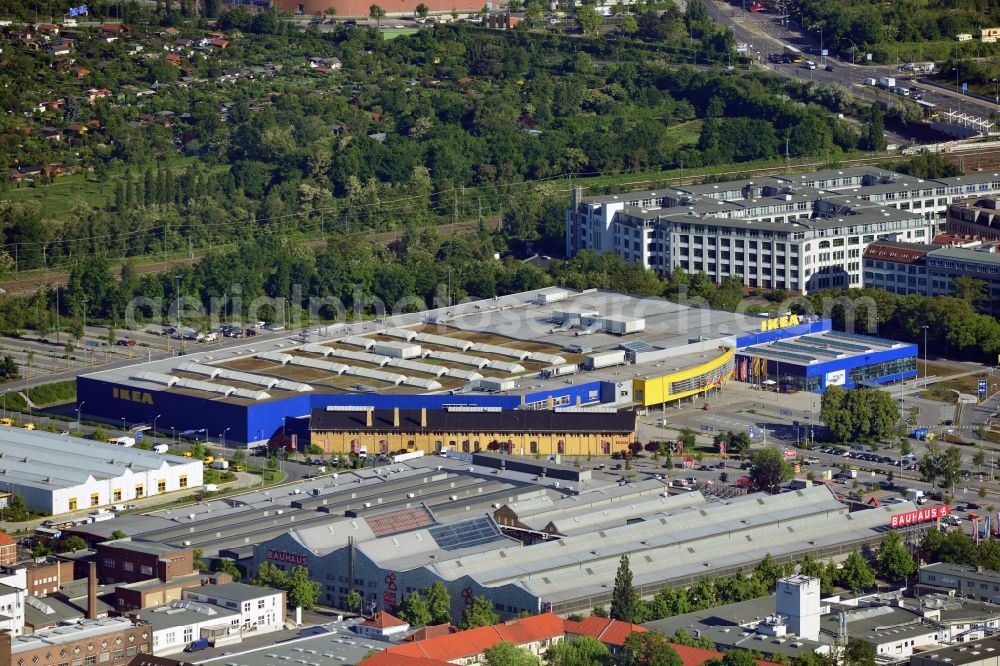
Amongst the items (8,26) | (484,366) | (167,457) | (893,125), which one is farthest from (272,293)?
(8,26)

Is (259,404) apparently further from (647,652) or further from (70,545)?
(647,652)

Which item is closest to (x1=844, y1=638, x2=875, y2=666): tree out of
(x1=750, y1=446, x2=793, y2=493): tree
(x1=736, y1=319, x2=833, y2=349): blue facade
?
(x1=750, y1=446, x2=793, y2=493): tree

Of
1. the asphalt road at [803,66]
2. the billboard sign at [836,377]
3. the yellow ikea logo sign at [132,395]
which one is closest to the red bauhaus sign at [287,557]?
the yellow ikea logo sign at [132,395]

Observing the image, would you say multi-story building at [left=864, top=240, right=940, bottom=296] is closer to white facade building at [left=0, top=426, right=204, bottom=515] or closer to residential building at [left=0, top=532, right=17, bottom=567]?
white facade building at [left=0, top=426, right=204, bottom=515]

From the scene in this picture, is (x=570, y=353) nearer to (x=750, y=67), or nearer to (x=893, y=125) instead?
(x=893, y=125)

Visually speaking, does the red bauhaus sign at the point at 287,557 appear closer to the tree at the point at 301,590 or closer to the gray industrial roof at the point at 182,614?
the tree at the point at 301,590
